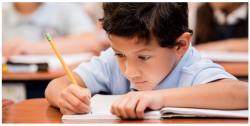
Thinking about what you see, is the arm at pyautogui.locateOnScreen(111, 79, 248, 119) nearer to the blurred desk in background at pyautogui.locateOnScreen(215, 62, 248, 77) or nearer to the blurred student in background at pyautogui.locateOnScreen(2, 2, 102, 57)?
the blurred desk in background at pyautogui.locateOnScreen(215, 62, 248, 77)

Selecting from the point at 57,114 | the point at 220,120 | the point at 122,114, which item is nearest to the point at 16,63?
the point at 57,114

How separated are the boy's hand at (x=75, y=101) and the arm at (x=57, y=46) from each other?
127 centimetres

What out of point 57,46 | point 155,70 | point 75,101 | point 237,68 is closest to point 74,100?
point 75,101

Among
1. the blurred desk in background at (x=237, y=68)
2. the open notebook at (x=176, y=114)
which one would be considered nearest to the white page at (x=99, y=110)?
the open notebook at (x=176, y=114)

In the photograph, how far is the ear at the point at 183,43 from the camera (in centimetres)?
84

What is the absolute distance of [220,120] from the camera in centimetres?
66

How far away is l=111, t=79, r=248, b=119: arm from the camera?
68 centimetres

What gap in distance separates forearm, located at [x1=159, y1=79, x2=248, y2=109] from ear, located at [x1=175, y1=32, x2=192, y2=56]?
0.50ft

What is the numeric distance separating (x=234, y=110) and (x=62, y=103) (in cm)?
37

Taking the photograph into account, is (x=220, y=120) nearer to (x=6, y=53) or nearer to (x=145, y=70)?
(x=145, y=70)

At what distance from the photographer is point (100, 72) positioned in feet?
3.38

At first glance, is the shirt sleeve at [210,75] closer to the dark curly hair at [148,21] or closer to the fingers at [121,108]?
the dark curly hair at [148,21]

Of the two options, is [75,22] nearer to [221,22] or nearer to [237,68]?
[221,22]

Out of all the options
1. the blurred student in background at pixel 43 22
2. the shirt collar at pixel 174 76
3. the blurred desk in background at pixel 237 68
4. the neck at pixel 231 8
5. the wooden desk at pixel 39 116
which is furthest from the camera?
the neck at pixel 231 8
